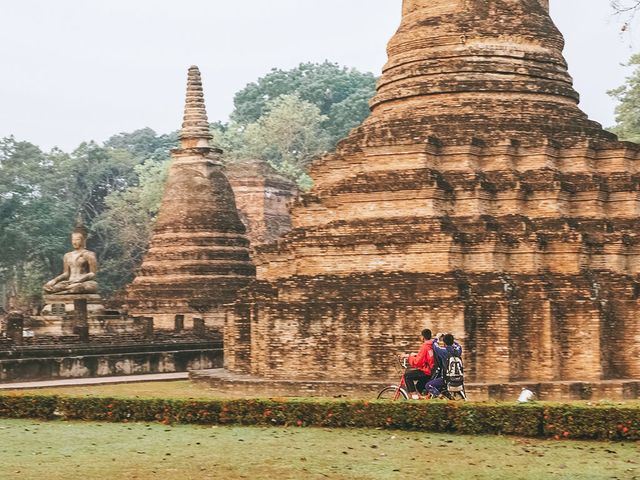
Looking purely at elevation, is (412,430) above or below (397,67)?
below

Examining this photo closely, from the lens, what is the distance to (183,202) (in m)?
37.8

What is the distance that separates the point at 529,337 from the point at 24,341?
41.5 feet

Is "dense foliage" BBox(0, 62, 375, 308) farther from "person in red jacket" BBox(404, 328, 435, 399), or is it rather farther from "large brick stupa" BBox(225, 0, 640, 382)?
"person in red jacket" BBox(404, 328, 435, 399)

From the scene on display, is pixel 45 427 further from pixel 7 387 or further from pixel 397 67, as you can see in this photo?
pixel 397 67

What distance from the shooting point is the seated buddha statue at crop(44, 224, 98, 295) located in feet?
116

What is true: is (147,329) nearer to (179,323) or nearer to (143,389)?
(179,323)

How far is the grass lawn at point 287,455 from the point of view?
1226 cm

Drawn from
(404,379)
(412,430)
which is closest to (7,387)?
(404,379)

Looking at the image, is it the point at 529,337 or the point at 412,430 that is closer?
the point at 412,430

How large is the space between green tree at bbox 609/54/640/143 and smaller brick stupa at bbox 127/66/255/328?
1410cm

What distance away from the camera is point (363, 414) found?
50.6 feet

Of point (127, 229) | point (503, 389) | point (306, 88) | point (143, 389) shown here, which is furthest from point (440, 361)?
point (306, 88)

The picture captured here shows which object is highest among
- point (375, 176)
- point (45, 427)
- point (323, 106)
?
point (323, 106)

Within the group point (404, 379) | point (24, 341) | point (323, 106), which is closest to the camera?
point (404, 379)
